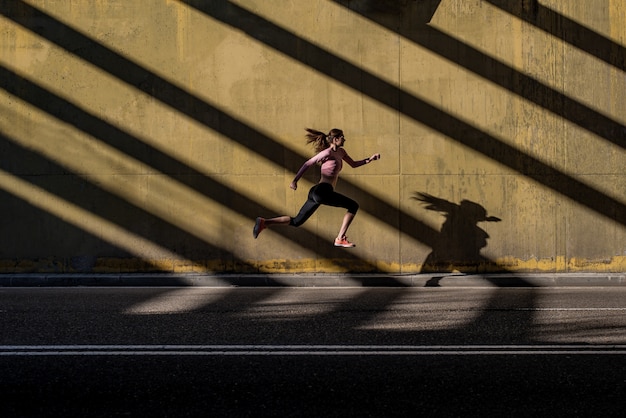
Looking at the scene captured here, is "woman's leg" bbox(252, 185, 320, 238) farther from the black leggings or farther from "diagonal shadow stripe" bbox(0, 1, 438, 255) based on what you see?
"diagonal shadow stripe" bbox(0, 1, 438, 255)

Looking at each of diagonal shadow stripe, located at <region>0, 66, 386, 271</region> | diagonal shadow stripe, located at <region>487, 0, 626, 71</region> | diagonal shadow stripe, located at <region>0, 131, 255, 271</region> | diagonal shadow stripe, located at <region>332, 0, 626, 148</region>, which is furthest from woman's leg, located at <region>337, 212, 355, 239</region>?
diagonal shadow stripe, located at <region>487, 0, 626, 71</region>

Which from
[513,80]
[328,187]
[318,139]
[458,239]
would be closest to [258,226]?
[328,187]

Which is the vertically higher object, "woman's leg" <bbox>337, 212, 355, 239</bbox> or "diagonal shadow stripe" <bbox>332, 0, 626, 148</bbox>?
"diagonal shadow stripe" <bbox>332, 0, 626, 148</bbox>

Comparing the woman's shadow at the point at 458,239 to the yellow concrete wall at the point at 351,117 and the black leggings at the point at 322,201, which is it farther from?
the black leggings at the point at 322,201

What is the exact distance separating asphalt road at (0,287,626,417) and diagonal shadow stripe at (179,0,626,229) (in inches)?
108

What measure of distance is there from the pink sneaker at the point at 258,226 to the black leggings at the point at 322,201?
1.54ft

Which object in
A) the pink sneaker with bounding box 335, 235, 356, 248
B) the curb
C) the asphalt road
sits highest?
the pink sneaker with bounding box 335, 235, 356, 248

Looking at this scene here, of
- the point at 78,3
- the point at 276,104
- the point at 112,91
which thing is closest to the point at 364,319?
the point at 276,104

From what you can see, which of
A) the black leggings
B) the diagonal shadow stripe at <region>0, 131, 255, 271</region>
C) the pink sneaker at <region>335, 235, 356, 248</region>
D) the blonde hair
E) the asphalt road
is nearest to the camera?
the asphalt road

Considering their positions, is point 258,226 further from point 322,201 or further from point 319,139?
point 319,139

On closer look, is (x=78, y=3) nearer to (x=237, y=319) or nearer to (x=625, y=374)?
(x=237, y=319)

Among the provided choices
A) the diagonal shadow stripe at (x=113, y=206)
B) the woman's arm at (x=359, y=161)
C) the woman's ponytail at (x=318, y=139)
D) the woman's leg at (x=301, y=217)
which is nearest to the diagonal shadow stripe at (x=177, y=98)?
the woman's ponytail at (x=318, y=139)

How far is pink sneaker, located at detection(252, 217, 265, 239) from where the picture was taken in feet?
43.3

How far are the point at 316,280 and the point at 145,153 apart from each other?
9.92ft
